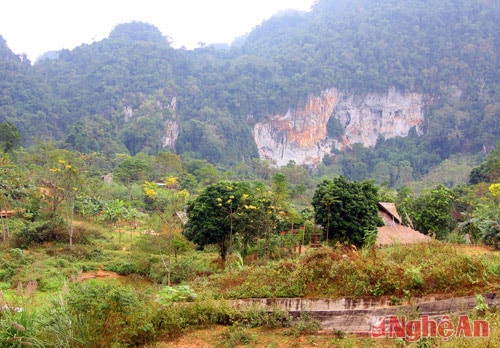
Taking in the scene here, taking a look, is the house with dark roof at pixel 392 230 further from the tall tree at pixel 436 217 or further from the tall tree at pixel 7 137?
the tall tree at pixel 7 137

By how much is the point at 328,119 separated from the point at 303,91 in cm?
802

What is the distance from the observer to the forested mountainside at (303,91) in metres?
64.9

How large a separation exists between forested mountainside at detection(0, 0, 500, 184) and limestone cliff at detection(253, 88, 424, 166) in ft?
0.71

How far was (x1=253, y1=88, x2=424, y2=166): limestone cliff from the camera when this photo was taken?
244ft

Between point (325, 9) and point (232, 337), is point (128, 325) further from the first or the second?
point (325, 9)

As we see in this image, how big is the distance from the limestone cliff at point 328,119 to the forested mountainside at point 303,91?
0.71 ft

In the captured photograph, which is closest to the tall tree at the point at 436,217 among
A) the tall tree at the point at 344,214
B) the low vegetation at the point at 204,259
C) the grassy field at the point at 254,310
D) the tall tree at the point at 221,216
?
the low vegetation at the point at 204,259

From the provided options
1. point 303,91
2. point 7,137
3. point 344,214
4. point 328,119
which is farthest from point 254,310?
point 328,119

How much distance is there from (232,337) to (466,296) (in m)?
2.86

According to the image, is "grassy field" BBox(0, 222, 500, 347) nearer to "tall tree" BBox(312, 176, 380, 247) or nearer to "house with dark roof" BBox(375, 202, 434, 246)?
"tall tree" BBox(312, 176, 380, 247)

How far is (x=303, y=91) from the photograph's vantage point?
75.8m

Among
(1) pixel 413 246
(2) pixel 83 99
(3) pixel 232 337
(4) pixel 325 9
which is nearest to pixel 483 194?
(1) pixel 413 246

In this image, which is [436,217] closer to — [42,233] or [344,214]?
[344,214]

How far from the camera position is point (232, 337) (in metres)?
4.70
